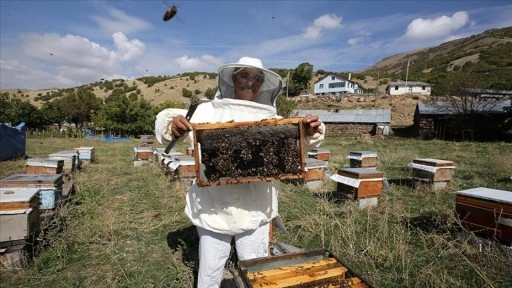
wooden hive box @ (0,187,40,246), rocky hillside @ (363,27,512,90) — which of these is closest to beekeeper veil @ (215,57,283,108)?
wooden hive box @ (0,187,40,246)

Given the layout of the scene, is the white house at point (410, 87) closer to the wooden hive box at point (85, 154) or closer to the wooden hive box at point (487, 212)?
the wooden hive box at point (85, 154)

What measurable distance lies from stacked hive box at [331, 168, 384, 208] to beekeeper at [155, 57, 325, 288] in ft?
14.7

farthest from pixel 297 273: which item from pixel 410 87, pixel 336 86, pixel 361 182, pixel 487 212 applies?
pixel 336 86

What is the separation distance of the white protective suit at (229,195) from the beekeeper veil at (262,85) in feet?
0.19

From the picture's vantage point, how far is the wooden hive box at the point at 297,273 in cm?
184

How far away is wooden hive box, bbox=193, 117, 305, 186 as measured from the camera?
2.36m

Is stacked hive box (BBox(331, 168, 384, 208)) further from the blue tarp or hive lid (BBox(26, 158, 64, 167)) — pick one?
the blue tarp

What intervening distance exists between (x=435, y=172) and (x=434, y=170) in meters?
0.06

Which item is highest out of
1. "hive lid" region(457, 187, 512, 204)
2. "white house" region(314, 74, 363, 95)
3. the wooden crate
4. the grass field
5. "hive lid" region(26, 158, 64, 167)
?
"white house" region(314, 74, 363, 95)


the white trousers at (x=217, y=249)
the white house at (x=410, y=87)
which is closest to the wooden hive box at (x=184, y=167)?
the white trousers at (x=217, y=249)

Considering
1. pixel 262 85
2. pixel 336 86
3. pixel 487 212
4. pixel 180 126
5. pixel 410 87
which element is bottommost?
pixel 487 212

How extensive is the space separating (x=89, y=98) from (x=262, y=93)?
4661cm

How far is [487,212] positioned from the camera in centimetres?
411

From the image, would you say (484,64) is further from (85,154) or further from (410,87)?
(85,154)
